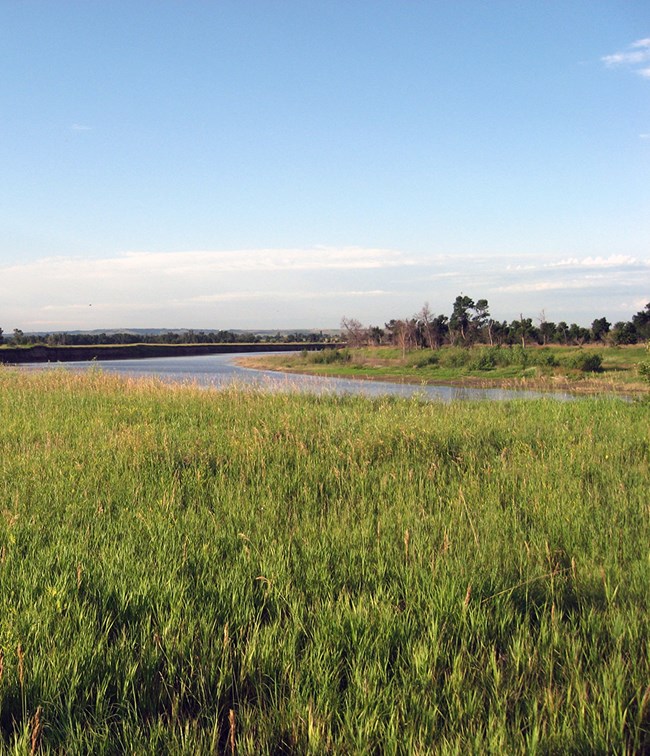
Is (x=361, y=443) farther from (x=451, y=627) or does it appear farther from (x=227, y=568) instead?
(x=451, y=627)

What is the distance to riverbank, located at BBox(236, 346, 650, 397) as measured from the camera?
33.8 metres

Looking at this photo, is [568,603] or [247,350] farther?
[247,350]

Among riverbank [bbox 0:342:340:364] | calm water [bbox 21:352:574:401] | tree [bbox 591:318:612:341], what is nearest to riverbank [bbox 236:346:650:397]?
calm water [bbox 21:352:574:401]

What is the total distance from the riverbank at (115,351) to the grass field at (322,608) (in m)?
54.4

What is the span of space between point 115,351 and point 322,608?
95.1 metres

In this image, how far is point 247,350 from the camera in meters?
124

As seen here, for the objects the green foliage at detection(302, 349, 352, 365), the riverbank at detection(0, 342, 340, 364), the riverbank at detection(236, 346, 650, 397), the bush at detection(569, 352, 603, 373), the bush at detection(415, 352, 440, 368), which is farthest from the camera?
the riverbank at detection(0, 342, 340, 364)

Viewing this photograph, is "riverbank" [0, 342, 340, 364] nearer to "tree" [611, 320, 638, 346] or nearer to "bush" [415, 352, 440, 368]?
"bush" [415, 352, 440, 368]

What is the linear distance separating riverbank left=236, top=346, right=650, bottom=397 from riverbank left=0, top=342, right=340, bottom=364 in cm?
2563

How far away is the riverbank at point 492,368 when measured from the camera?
111 ft

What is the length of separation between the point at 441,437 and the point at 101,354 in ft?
289

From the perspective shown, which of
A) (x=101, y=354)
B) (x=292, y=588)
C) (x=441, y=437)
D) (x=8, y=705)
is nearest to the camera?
(x=8, y=705)

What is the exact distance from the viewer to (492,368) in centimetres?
4509

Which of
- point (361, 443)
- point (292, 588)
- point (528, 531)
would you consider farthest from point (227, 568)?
point (361, 443)
